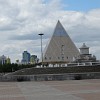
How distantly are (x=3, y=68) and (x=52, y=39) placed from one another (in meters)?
60.1

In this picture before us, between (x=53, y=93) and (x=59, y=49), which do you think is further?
(x=59, y=49)

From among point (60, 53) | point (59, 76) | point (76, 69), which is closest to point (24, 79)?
point (59, 76)

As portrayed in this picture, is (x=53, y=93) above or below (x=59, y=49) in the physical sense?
below

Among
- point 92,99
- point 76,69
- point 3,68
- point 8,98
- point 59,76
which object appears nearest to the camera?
point 92,99

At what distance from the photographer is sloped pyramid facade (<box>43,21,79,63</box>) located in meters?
145

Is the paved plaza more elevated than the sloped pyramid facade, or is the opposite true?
the sloped pyramid facade

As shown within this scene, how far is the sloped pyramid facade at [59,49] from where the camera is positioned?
145 metres

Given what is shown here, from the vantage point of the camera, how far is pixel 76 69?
43.1m

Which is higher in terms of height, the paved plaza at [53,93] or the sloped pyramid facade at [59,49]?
the sloped pyramid facade at [59,49]

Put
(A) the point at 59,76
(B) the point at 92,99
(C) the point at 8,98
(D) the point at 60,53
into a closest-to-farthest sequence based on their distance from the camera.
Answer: (B) the point at 92,99 < (C) the point at 8,98 < (A) the point at 59,76 < (D) the point at 60,53

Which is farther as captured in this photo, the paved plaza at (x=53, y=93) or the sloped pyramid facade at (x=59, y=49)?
the sloped pyramid facade at (x=59, y=49)

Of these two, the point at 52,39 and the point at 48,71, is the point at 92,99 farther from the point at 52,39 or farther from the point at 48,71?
the point at 52,39

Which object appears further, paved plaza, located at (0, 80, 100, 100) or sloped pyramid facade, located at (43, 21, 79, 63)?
sloped pyramid facade, located at (43, 21, 79, 63)

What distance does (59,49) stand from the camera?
148 meters
